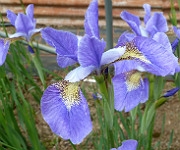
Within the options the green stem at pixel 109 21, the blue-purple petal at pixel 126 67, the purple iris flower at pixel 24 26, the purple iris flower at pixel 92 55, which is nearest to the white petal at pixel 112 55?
the purple iris flower at pixel 92 55

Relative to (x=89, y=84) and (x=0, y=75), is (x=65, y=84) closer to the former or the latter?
(x=0, y=75)

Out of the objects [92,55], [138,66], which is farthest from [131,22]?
[92,55]

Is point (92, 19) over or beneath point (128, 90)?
over

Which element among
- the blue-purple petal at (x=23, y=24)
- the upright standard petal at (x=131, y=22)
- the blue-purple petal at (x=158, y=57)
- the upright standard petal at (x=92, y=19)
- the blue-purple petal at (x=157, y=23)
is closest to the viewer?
the blue-purple petal at (x=158, y=57)

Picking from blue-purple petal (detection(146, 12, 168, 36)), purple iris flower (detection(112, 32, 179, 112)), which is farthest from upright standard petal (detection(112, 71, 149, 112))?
blue-purple petal (detection(146, 12, 168, 36))

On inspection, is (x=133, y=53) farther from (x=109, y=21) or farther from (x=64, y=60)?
(x=109, y=21)

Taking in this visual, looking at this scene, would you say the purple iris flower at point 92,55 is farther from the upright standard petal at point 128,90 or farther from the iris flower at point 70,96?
the upright standard petal at point 128,90

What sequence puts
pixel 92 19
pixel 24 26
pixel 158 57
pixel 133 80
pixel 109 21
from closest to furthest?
pixel 158 57
pixel 92 19
pixel 133 80
pixel 109 21
pixel 24 26

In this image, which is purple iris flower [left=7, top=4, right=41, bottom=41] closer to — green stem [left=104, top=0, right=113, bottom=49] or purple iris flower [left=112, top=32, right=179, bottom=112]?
green stem [left=104, top=0, right=113, bottom=49]
